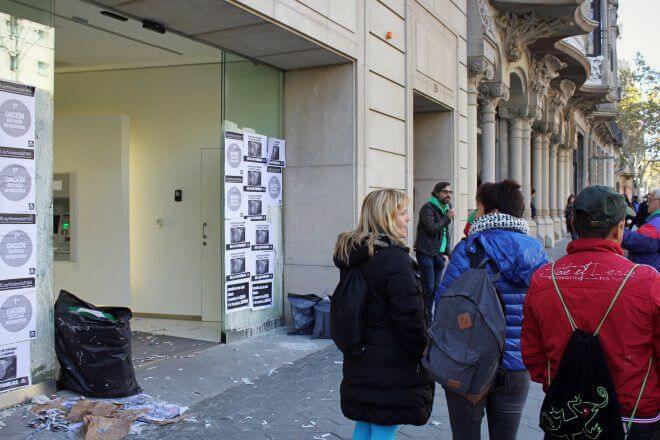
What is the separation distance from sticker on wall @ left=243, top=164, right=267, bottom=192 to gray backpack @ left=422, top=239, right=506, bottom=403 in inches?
206

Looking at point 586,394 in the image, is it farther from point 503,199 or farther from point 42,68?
point 42,68

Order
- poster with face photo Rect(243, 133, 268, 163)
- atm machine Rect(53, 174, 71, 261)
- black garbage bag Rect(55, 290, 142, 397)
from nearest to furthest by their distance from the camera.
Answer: black garbage bag Rect(55, 290, 142, 397) → poster with face photo Rect(243, 133, 268, 163) → atm machine Rect(53, 174, 71, 261)

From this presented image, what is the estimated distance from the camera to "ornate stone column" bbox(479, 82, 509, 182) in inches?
630

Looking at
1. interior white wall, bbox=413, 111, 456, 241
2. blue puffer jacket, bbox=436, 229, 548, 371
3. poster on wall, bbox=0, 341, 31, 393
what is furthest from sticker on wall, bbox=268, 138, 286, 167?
blue puffer jacket, bbox=436, 229, 548, 371

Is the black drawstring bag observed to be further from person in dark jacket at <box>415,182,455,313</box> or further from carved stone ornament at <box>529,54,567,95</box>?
carved stone ornament at <box>529,54,567,95</box>

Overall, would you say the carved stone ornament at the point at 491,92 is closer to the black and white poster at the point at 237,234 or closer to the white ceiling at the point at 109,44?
the white ceiling at the point at 109,44

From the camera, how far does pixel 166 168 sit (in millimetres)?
9094

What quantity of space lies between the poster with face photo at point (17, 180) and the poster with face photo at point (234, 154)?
8.92 feet

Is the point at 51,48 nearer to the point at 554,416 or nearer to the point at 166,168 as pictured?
the point at 166,168

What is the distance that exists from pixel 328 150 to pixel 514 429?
18.5 ft

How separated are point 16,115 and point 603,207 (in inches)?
173

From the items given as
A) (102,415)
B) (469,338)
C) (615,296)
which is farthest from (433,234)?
(615,296)

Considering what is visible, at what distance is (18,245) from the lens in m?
4.93

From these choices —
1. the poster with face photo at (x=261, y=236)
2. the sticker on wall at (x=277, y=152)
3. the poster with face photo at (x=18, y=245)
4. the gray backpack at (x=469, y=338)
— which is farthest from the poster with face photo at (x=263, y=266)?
the gray backpack at (x=469, y=338)
